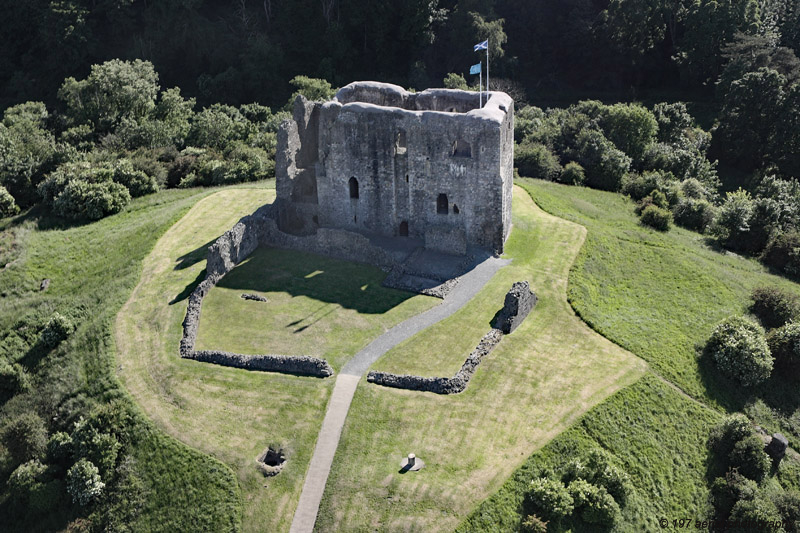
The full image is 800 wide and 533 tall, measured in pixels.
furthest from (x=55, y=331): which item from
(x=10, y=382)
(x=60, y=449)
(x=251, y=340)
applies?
(x=251, y=340)

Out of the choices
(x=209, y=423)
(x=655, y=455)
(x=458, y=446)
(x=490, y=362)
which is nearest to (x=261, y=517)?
(x=209, y=423)

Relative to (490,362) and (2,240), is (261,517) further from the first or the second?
(2,240)

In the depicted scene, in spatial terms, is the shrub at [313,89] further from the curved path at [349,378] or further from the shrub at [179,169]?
the curved path at [349,378]

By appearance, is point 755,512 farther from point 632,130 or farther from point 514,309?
point 632,130

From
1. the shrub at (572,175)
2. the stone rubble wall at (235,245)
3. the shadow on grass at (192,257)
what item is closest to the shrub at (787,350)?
Result: the shrub at (572,175)

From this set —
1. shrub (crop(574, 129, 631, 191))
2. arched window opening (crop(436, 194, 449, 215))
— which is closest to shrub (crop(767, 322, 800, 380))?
arched window opening (crop(436, 194, 449, 215))

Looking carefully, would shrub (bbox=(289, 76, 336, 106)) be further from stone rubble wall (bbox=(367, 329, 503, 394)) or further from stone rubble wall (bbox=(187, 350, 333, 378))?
stone rubble wall (bbox=(367, 329, 503, 394))
